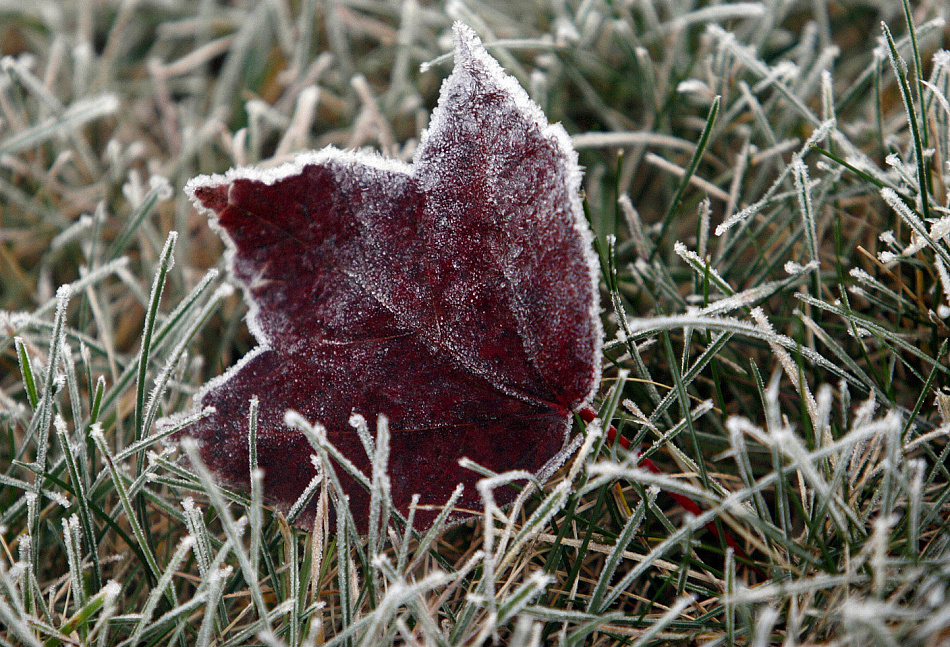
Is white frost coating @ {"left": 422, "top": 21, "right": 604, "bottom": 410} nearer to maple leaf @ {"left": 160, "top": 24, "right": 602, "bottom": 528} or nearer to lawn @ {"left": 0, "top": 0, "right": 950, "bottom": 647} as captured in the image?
maple leaf @ {"left": 160, "top": 24, "right": 602, "bottom": 528}

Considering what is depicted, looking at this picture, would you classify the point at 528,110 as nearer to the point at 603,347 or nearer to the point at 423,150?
the point at 423,150

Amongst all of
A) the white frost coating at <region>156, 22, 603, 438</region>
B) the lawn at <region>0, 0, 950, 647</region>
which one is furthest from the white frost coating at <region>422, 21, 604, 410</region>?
the lawn at <region>0, 0, 950, 647</region>

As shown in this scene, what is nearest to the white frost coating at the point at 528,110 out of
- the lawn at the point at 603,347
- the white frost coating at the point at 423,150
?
the white frost coating at the point at 423,150

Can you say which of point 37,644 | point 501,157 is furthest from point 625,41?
point 37,644

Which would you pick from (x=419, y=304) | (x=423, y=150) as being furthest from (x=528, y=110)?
(x=419, y=304)

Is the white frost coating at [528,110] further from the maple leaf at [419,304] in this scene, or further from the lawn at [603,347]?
the lawn at [603,347]

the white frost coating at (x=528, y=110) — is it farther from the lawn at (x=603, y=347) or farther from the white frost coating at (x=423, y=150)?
the lawn at (x=603, y=347)

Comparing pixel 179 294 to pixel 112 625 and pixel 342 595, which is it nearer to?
pixel 112 625

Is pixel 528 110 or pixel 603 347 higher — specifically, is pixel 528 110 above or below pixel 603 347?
above

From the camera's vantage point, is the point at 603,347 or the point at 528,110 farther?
the point at 603,347
